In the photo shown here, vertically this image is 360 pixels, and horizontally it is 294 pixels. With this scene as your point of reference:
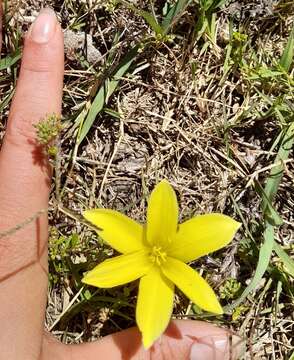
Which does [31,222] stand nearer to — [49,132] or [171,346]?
[49,132]

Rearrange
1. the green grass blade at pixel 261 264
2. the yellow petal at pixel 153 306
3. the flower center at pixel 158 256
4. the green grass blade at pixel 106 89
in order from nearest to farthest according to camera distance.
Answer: the yellow petal at pixel 153 306, the flower center at pixel 158 256, the green grass blade at pixel 261 264, the green grass blade at pixel 106 89

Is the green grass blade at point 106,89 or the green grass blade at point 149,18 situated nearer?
the green grass blade at point 149,18

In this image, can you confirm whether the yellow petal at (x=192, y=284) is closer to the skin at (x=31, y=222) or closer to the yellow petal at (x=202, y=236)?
the yellow petal at (x=202, y=236)

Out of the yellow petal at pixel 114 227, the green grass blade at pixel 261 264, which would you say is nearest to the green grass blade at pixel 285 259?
the green grass blade at pixel 261 264

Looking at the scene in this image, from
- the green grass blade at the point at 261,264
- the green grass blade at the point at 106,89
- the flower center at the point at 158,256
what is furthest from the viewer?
the green grass blade at the point at 106,89

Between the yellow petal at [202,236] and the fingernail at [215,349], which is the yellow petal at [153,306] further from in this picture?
the fingernail at [215,349]

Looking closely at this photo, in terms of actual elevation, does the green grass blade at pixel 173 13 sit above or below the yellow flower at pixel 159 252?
above

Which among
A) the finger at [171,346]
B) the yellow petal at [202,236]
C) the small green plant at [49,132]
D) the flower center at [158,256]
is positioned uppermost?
the small green plant at [49,132]

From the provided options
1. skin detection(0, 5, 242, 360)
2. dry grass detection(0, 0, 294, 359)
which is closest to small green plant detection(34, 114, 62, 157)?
skin detection(0, 5, 242, 360)
